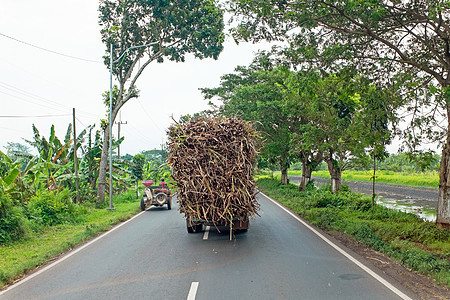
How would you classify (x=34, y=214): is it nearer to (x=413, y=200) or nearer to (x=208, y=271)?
(x=208, y=271)

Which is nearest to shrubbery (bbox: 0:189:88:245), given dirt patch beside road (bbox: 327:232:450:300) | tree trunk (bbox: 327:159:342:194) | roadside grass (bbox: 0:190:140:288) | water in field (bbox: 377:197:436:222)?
roadside grass (bbox: 0:190:140:288)

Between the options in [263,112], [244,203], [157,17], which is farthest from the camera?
[263,112]

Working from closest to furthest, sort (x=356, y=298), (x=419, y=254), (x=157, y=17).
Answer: (x=356, y=298)
(x=419, y=254)
(x=157, y=17)

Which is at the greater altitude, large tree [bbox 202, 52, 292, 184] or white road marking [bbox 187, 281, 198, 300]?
large tree [bbox 202, 52, 292, 184]

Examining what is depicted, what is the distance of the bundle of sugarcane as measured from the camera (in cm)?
898

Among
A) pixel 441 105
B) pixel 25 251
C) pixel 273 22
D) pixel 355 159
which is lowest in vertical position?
pixel 25 251

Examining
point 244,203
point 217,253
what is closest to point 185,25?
point 244,203

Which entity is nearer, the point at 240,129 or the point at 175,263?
the point at 175,263

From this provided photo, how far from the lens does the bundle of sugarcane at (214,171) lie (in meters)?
8.98

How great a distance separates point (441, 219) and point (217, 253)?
260 inches

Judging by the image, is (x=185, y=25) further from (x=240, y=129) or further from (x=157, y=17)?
(x=240, y=129)

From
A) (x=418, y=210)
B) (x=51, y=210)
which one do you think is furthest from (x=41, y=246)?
(x=418, y=210)

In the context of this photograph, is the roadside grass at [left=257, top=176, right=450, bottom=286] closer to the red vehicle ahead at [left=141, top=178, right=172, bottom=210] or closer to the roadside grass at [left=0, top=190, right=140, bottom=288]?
the red vehicle ahead at [left=141, top=178, right=172, bottom=210]

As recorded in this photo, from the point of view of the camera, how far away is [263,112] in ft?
73.6
